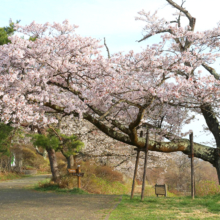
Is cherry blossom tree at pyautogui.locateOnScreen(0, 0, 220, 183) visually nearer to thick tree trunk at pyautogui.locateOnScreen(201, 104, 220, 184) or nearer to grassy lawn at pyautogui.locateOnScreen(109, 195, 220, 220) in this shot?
thick tree trunk at pyautogui.locateOnScreen(201, 104, 220, 184)

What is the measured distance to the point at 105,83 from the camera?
33.3 ft

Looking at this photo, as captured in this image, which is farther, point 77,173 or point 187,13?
point 77,173

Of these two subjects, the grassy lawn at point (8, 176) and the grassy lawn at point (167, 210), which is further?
the grassy lawn at point (8, 176)

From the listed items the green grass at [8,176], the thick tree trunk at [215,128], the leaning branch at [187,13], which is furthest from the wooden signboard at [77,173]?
the green grass at [8,176]

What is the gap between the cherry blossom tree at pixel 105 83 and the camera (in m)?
9.34

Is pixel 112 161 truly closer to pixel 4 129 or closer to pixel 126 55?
pixel 4 129

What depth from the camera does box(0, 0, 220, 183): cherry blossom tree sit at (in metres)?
9.34

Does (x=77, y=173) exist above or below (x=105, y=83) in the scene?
below

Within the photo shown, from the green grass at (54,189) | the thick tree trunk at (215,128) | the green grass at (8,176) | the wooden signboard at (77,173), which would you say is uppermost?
the thick tree trunk at (215,128)

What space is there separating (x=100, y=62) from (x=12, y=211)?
20.0ft

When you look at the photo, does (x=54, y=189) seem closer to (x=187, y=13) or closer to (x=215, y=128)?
(x=215, y=128)

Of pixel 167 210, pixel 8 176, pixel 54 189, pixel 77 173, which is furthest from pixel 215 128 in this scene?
pixel 8 176

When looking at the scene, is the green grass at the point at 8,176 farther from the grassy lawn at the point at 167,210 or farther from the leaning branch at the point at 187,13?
the leaning branch at the point at 187,13

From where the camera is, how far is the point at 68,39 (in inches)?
416
